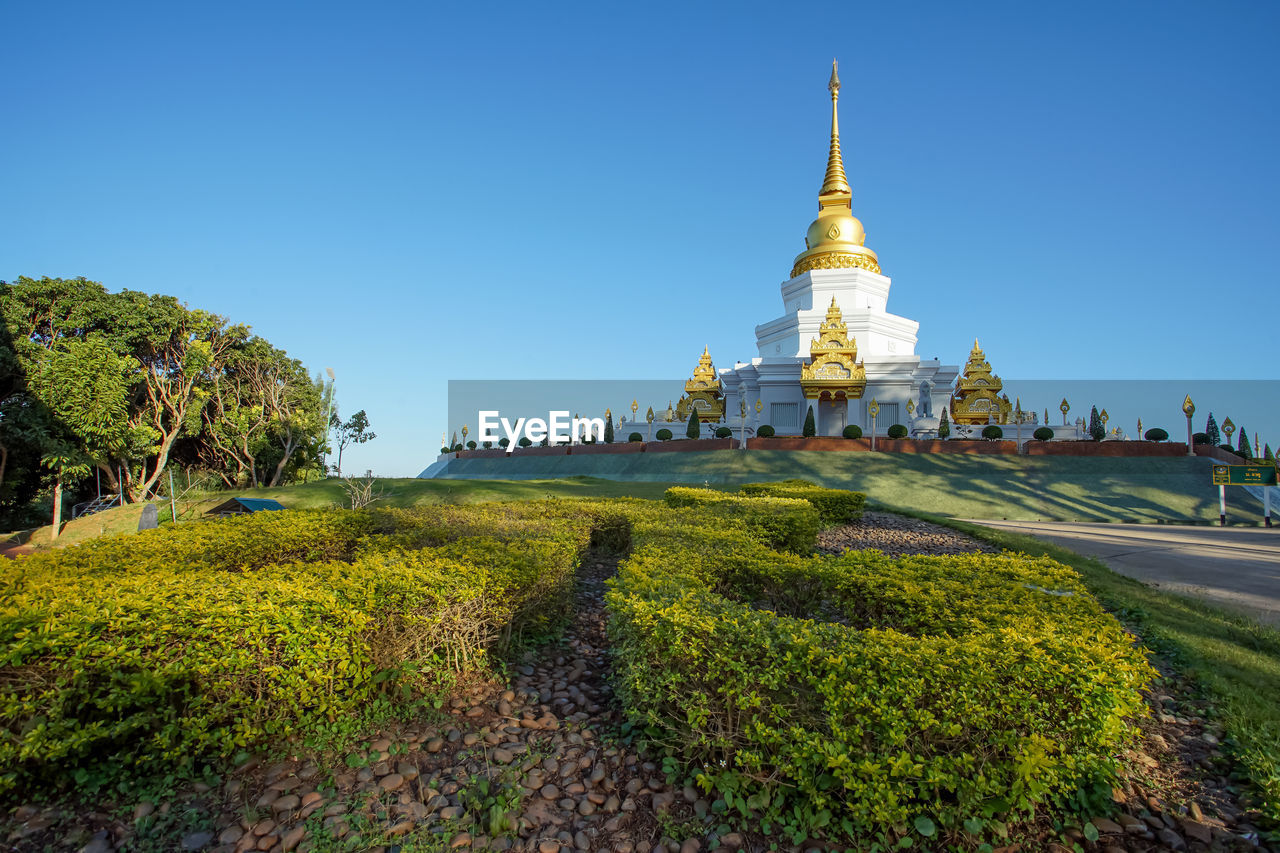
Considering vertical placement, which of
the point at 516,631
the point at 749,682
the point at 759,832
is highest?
the point at 749,682

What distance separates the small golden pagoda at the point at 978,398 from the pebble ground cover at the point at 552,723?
103 feet

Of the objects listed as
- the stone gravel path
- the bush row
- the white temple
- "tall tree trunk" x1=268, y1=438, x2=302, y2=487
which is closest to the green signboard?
the stone gravel path

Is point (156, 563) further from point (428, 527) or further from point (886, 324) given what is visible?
point (886, 324)

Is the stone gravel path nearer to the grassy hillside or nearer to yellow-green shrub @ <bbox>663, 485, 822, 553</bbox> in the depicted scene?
yellow-green shrub @ <bbox>663, 485, 822, 553</bbox>

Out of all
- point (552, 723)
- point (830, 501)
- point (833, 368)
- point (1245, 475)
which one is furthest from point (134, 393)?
point (1245, 475)

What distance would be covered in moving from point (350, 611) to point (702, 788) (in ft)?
8.52

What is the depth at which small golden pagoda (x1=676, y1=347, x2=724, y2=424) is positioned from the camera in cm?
3591

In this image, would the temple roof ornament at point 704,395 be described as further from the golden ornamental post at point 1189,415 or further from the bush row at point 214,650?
the bush row at point 214,650

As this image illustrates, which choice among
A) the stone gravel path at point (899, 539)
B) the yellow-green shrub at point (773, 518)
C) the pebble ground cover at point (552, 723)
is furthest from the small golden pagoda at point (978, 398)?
the pebble ground cover at point (552, 723)

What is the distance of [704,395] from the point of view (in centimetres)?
3612

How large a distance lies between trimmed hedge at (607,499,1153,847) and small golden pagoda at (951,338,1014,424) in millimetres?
32156

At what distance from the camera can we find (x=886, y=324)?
35.0 metres

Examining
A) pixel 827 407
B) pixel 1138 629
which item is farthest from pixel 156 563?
pixel 827 407

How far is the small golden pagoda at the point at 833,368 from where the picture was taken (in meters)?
31.1
